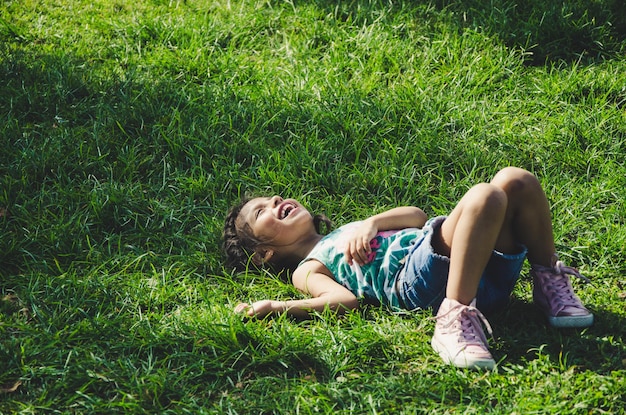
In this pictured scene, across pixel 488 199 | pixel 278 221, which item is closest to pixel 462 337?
pixel 488 199

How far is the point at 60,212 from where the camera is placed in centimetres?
Answer: 447

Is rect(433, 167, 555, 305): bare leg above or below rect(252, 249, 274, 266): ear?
above

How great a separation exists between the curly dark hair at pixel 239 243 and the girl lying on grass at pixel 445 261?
0.06ft

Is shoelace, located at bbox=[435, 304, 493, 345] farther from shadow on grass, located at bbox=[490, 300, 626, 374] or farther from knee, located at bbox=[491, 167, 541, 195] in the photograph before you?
knee, located at bbox=[491, 167, 541, 195]

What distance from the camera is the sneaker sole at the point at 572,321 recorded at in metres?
3.44

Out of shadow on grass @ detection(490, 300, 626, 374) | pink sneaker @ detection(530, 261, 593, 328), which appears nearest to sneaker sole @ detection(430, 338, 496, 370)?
shadow on grass @ detection(490, 300, 626, 374)

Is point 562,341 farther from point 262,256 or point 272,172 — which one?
point 272,172

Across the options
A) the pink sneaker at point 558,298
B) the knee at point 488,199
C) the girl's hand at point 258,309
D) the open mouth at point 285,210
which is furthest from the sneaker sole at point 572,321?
the open mouth at point 285,210

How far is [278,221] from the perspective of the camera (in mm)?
3953

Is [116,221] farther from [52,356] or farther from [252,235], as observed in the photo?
[52,356]

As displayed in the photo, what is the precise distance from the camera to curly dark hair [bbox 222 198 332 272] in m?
4.02

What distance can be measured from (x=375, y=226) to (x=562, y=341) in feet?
3.02

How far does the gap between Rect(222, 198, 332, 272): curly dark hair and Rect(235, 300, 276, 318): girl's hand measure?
15.6 inches

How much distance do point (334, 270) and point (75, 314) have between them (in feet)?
3.80
